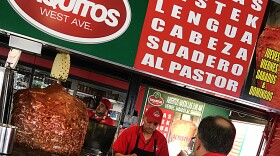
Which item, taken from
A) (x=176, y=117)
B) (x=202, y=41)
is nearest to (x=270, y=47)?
(x=202, y=41)

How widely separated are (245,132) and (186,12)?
337 cm

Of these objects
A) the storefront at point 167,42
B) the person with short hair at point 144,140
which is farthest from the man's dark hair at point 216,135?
the person with short hair at point 144,140

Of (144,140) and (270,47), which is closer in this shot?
(270,47)

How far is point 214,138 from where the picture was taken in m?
2.44

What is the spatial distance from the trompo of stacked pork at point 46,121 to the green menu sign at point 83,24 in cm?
45

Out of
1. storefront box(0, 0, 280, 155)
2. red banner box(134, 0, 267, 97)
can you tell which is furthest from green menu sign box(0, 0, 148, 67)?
red banner box(134, 0, 267, 97)

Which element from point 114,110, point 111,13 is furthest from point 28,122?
point 114,110

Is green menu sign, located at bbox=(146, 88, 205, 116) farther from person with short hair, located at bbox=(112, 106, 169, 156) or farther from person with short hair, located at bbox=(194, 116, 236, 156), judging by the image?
person with short hair, located at bbox=(194, 116, 236, 156)

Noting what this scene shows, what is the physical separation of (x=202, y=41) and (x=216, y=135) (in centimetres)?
114

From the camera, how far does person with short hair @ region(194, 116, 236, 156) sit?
8.00 feet

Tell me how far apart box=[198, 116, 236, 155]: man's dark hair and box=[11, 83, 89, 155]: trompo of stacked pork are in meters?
1.07

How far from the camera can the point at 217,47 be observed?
3.43 m

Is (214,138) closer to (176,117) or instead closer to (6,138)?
(6,138)

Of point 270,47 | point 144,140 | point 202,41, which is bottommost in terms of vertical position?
point 144,140
